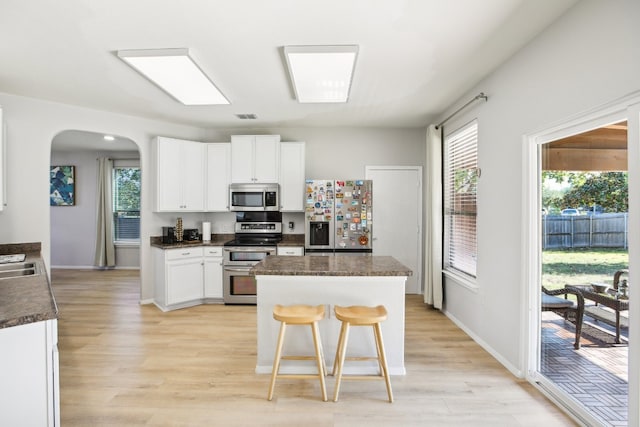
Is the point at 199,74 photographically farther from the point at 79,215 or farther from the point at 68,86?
the point at 79,215

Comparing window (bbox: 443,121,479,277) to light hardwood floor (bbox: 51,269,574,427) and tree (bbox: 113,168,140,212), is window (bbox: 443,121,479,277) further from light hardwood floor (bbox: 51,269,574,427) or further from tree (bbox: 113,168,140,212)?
tree (bbox: 113,168,140,212)

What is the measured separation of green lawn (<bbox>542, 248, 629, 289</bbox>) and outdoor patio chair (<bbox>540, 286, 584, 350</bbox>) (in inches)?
1.7

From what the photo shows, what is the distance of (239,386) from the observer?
236 cm

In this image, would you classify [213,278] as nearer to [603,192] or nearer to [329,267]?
[329,267]

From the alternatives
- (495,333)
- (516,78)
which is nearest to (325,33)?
(516,78)

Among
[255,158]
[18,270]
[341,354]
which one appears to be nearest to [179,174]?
[255,158]

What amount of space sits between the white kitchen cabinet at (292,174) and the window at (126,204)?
154 inches

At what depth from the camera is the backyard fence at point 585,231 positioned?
1.74 metres

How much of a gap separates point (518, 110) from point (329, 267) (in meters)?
1.94

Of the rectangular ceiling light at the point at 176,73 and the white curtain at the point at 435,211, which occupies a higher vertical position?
the rectangular ceiling light at the point at 176,73

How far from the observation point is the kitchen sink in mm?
2416

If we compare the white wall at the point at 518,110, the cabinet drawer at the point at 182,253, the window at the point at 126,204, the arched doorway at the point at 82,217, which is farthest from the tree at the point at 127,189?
the white wall at the point at 518,110

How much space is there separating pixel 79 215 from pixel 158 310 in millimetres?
4011

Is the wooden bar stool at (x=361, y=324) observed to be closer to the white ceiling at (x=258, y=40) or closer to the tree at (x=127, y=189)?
the white ceiling at (x=258, y=40)
